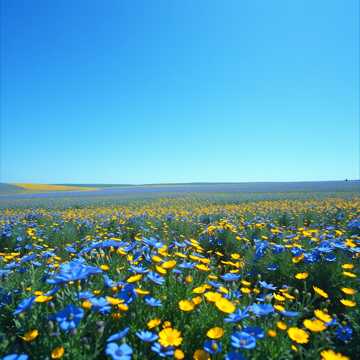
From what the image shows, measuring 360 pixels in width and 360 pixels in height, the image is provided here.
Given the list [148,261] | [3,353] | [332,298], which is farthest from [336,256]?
[3,353]

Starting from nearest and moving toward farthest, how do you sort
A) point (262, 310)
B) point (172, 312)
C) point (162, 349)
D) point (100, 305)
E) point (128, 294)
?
point (162, 349) < point (100, 305) < point (262, 310) < point (128, 294) < point (172, 312)

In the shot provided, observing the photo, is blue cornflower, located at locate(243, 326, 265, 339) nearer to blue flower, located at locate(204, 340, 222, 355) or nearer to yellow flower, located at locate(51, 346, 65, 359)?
blue flower, located at locate(204, 340, 222, 355)

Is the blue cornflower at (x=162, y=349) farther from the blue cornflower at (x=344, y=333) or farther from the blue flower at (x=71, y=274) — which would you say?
the blue cornflower at (x=344, y=333)

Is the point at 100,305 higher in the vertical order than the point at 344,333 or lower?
higher

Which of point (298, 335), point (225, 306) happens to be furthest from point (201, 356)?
point (298, 335)

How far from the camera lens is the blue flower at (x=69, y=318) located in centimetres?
145

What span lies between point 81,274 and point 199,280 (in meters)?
1.18

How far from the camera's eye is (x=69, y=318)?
4.99 ft

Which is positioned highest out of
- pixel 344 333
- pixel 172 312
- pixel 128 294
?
pixel 128 294

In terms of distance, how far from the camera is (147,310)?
1.96m

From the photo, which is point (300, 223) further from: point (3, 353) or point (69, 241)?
point (3, 353)

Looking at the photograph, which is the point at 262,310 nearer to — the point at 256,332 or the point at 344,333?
the point at 256,332

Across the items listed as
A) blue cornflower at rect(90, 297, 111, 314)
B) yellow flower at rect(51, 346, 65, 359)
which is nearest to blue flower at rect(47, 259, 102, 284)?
blue cornflower at rect(90, 297, 111, 314)

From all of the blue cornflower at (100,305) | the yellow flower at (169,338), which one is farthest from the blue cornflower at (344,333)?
the blue cornflower at (100,305)
